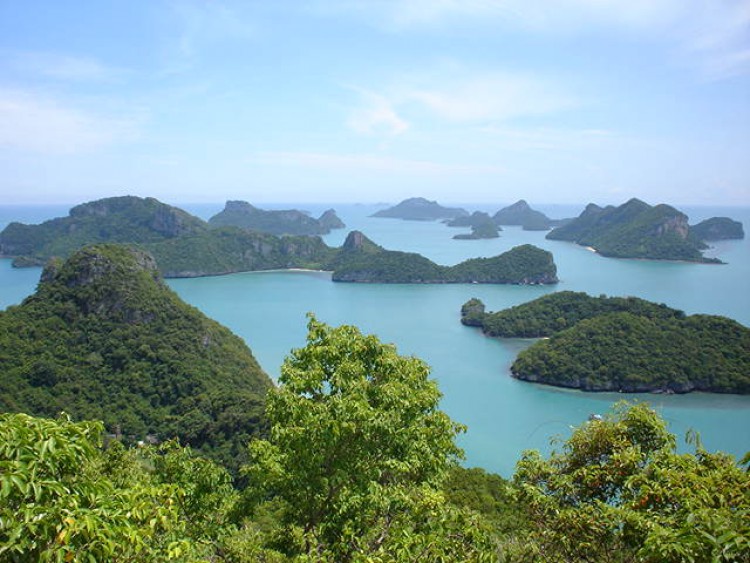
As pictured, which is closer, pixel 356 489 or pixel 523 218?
Result: pixel 356 489

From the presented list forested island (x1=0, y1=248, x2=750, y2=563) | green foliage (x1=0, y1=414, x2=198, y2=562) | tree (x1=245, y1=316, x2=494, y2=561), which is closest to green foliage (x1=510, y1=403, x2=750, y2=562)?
forested island (x1=0, y1=248, x2=750, y2=563)

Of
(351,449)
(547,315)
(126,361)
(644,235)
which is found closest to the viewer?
(351,449)

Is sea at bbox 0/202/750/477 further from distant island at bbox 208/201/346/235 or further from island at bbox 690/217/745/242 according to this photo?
distant island at bbox 208/201/346/235

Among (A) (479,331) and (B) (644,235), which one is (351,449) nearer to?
(A) (479,331)

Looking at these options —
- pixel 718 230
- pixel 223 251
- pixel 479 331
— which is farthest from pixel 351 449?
pixel 718 230

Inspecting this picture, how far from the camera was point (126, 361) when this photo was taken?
24.6 m

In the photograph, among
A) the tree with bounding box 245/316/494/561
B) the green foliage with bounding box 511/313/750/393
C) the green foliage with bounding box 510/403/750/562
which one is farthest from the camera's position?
the green foliage with bounding box 511/313/750/393

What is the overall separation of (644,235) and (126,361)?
95.9 metres

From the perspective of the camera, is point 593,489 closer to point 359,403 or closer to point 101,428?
point 359,403

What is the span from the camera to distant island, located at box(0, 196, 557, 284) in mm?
70625

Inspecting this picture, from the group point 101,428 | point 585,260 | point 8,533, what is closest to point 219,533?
point 101,428

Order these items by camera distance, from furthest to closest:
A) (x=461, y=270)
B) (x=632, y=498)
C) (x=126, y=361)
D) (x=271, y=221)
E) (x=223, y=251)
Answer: (x=271, y=221)
(x=223, y=251)
(x=461, y=270)
(x=126, y=361)
(x=632, y=498)

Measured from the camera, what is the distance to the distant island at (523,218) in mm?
166500

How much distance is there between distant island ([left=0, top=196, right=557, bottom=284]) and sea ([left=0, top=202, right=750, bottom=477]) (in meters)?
2.64
